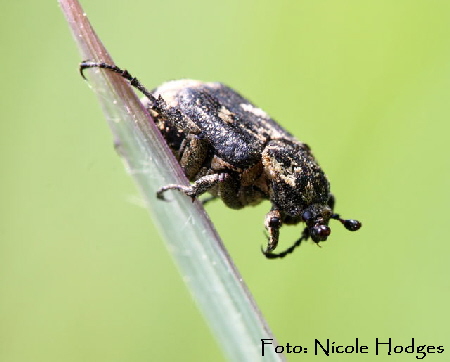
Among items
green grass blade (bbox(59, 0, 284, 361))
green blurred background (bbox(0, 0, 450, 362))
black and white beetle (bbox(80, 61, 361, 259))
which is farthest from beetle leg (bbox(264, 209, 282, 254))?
green grass blade (bbox(59, 0, 284, 361))

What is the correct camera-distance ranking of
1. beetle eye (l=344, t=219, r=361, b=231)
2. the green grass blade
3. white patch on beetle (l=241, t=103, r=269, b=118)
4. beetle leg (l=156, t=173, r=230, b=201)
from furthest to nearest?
white patch on beetle (l=241, t=103, r=269, b=118) → beetle eye (l=344, t=219, r=361, b=231) → beetle leg (l=156, t=173, r=230, b=201) → the green grass blade

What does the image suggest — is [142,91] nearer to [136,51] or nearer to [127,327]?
[136,51]

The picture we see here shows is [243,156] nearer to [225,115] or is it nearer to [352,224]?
[225,115]

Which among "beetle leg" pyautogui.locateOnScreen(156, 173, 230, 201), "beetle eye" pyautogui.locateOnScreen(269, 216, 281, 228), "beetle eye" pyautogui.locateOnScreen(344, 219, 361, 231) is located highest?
"beetle leg" pyautogui.locateOnScreen(156, 173, 230, 201)

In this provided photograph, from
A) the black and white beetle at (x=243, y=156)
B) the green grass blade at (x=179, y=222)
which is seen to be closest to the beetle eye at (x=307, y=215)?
the black and white beetle at (x=243, y=156)

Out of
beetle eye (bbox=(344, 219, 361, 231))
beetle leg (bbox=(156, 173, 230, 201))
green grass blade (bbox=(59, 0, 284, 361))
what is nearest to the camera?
green grass blade (bbox=(59, 0, 284, 361))

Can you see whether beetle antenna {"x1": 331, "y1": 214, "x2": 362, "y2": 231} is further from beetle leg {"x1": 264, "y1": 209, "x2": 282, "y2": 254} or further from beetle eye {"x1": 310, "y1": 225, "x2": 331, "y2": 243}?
beetle leg {"x1": 264, "y1": 209, "x2": 282, "y2": 254}

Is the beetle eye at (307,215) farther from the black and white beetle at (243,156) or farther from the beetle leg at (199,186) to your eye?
the beetle leg at (199,186)
